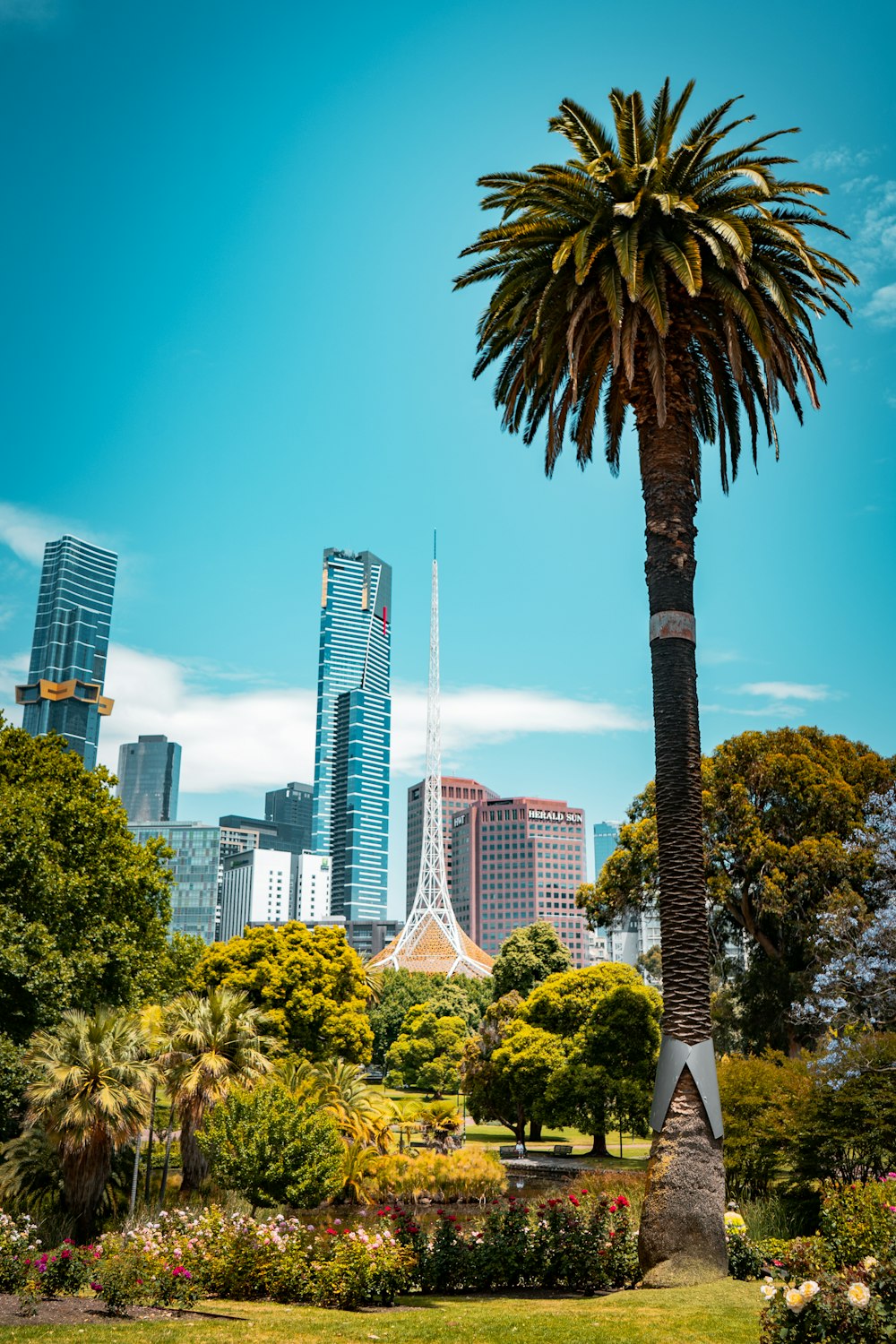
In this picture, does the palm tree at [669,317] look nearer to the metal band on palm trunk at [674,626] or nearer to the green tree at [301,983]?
the metal band on palm trunk at [674,626]

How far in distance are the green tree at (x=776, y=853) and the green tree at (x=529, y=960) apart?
30.2 metres

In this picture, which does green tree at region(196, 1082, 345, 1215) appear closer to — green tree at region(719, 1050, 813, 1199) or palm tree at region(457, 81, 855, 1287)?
green tree at region(719, 1050, 813, 1199)

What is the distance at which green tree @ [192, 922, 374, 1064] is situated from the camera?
47125mm

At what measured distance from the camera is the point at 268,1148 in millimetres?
26391

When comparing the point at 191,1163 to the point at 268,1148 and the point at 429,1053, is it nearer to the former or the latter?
the point at 268,1148

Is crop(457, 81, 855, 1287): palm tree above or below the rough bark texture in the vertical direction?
above

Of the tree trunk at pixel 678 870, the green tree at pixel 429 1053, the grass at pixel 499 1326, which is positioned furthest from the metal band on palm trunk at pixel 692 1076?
the green tree at pixel 429 1053

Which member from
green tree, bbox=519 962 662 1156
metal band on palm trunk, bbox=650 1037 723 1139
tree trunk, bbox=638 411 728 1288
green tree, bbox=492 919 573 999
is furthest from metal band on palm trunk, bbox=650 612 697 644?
green tree, bbox=492 919 573 999

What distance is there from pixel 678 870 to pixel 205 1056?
16.1 meters

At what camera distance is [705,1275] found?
1375cm

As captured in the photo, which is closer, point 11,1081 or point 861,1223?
point 861,1223

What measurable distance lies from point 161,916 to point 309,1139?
11.7 meters

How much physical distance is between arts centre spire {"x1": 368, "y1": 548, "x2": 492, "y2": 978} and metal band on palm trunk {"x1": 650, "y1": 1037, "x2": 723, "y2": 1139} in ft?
373

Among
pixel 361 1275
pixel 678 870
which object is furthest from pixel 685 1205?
pixel 361 1275
